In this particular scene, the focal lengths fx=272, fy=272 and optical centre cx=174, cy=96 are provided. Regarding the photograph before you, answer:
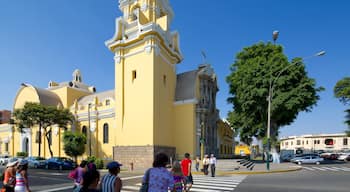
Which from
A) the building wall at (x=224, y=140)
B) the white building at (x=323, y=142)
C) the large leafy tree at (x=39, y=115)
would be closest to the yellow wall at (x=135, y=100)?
the large leafy tree at (x=39, y=115)

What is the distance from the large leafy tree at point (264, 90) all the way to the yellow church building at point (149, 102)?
138 inches

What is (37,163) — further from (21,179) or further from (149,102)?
(21,179)

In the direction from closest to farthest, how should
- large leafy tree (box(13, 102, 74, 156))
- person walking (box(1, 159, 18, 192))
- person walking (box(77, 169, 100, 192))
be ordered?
person walking (box(77, 169, 100, 192))
person walking (box(1, 159, 18, 192))
large leafy tree (box(13, 102, 74, 156))

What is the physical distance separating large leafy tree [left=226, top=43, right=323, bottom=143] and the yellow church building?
138 inches

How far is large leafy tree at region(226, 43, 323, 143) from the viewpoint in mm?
28094

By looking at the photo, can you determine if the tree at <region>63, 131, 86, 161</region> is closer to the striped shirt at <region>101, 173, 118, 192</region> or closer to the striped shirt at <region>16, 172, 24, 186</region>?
the striped shirt at <region>16, 172, 24, 186</region>

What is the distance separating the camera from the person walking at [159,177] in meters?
4.59

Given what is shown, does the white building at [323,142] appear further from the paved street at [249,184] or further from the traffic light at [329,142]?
the paved street at [249,184]

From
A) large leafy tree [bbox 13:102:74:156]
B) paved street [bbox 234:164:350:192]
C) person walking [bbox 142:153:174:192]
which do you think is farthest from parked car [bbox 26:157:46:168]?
person walking [bbox 142:153:174:192]

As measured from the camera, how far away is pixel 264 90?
2853 centimetres

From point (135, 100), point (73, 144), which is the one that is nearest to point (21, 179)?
point (135, 100)

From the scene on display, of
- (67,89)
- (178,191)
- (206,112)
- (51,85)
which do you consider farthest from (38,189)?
(51,85)

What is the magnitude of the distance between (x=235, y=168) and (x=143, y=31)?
16.0 metres

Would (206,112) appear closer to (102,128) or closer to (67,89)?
(102,128)
